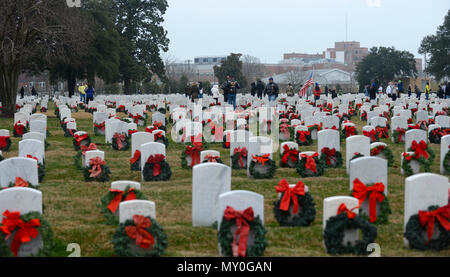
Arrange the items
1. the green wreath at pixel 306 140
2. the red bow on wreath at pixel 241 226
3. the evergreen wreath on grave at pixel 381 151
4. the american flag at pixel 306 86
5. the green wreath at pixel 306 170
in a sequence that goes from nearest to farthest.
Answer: the red bow on wreath at pixel 241 226 → the green wreath at pixel 306 170 → the evergreen wreath on grave at pixel 381 151 → the green wreath at pixel 306 140 → the american flag at pixel 306 86

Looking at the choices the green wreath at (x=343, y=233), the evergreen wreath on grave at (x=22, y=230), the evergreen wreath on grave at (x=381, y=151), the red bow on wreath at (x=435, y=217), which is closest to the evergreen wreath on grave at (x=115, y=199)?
the evergreen wreath on grave at (x=22, y=230)

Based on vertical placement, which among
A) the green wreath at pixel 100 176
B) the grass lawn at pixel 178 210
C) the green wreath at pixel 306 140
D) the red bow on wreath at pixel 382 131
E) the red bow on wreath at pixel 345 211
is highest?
the red bow on wreath at pixel 382 131

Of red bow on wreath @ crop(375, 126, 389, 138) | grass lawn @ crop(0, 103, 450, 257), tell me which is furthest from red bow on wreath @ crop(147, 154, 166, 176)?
red bow on wreath @ crop(375, 126, 389, 138)

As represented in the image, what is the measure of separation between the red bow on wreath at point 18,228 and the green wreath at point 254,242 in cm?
229

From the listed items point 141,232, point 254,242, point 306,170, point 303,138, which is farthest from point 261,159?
point 141,232

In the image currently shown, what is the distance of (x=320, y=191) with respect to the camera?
12102mm

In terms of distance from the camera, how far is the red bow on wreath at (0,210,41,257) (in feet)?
25.2

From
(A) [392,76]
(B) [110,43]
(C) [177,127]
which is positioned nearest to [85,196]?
(C) [177,127]

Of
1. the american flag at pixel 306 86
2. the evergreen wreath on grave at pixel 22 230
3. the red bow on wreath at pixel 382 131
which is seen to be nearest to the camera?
the evergreen wreath on grave at pixel 22 230

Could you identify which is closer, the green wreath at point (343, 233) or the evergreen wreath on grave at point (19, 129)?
the green wreath at point (343, 233)

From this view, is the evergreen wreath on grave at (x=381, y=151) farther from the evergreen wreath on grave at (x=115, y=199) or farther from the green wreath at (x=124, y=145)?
the green wreath at (x=124, y=145)

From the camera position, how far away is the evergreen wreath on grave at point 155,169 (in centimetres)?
1322

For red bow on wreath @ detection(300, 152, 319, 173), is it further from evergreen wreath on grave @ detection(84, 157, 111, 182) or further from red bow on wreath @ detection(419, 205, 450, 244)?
red bow on wreath @ detection(419, 205, 450, 244)

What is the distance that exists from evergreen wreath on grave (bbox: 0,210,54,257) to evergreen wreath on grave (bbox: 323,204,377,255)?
140 inches
